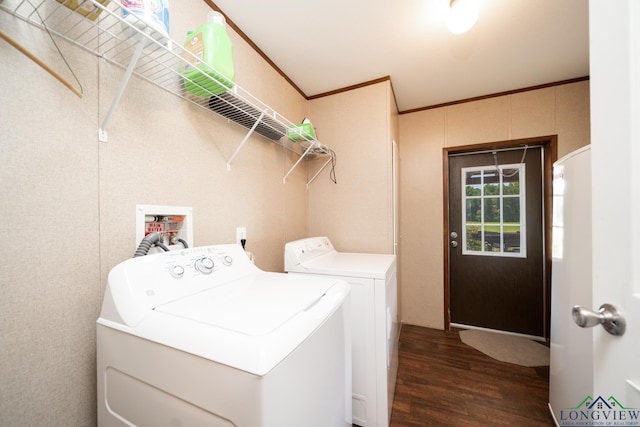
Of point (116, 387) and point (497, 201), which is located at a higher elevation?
point (497, 201)

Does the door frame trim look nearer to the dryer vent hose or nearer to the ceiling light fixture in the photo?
the ceiling light fixture

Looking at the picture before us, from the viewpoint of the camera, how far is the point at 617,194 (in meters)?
0.54

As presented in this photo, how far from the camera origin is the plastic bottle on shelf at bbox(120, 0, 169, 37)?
0.72m

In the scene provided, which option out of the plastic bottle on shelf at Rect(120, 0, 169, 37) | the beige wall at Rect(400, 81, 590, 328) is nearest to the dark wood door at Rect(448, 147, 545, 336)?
the beige wall at Rect(400, 81, 590, 328)

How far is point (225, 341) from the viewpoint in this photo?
1.82 ft

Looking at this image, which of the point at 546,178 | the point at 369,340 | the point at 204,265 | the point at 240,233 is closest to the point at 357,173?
the point at 240,233

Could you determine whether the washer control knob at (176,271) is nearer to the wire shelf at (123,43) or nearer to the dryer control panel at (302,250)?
the wire shelf at (123,43)

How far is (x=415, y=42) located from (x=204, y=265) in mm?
2067

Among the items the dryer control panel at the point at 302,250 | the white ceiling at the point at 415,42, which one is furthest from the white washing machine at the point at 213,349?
the white ceiling at the point at 415,42

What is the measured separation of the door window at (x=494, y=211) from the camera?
258 centimetres

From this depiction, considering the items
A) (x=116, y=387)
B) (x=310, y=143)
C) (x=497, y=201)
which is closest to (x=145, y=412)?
(x=116, y=387)

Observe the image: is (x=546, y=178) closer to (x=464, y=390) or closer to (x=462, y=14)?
(x=462, y=14)

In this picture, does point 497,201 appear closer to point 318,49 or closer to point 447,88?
point 447,88

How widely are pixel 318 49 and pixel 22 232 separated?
6.31 feet
